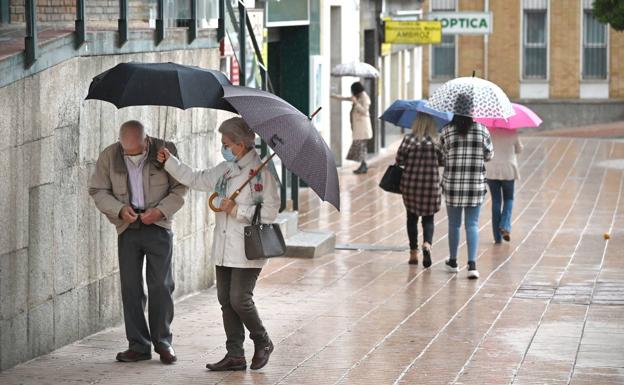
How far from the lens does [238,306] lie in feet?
29.7

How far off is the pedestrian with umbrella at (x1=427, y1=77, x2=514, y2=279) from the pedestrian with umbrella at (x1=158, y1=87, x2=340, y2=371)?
4.93 meters

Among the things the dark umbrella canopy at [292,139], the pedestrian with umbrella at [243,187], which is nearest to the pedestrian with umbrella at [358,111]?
the pedestrian with umbrella at [243,187]

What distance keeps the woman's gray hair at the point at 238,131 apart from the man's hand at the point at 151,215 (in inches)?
26.0

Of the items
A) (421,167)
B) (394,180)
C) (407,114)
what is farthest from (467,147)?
(407,114)

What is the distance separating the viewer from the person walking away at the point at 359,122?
25859mm

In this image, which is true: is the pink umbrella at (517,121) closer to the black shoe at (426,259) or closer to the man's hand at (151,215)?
the black shoe at (426,259)

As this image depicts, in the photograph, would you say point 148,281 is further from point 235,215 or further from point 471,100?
point 471,100

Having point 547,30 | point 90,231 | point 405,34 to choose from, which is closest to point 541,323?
point 90,231

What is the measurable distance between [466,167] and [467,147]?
19 centimetres

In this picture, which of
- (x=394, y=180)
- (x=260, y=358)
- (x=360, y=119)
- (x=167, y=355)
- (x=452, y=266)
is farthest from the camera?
(x=360, y=119)

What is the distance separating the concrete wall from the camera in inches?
354

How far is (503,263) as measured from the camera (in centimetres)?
1512

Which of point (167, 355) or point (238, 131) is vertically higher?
point (238, 131)

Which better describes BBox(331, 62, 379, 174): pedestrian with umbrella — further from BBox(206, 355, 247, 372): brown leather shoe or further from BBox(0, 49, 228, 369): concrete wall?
BBox(206, 355, 247, 372): brown leather shoe
